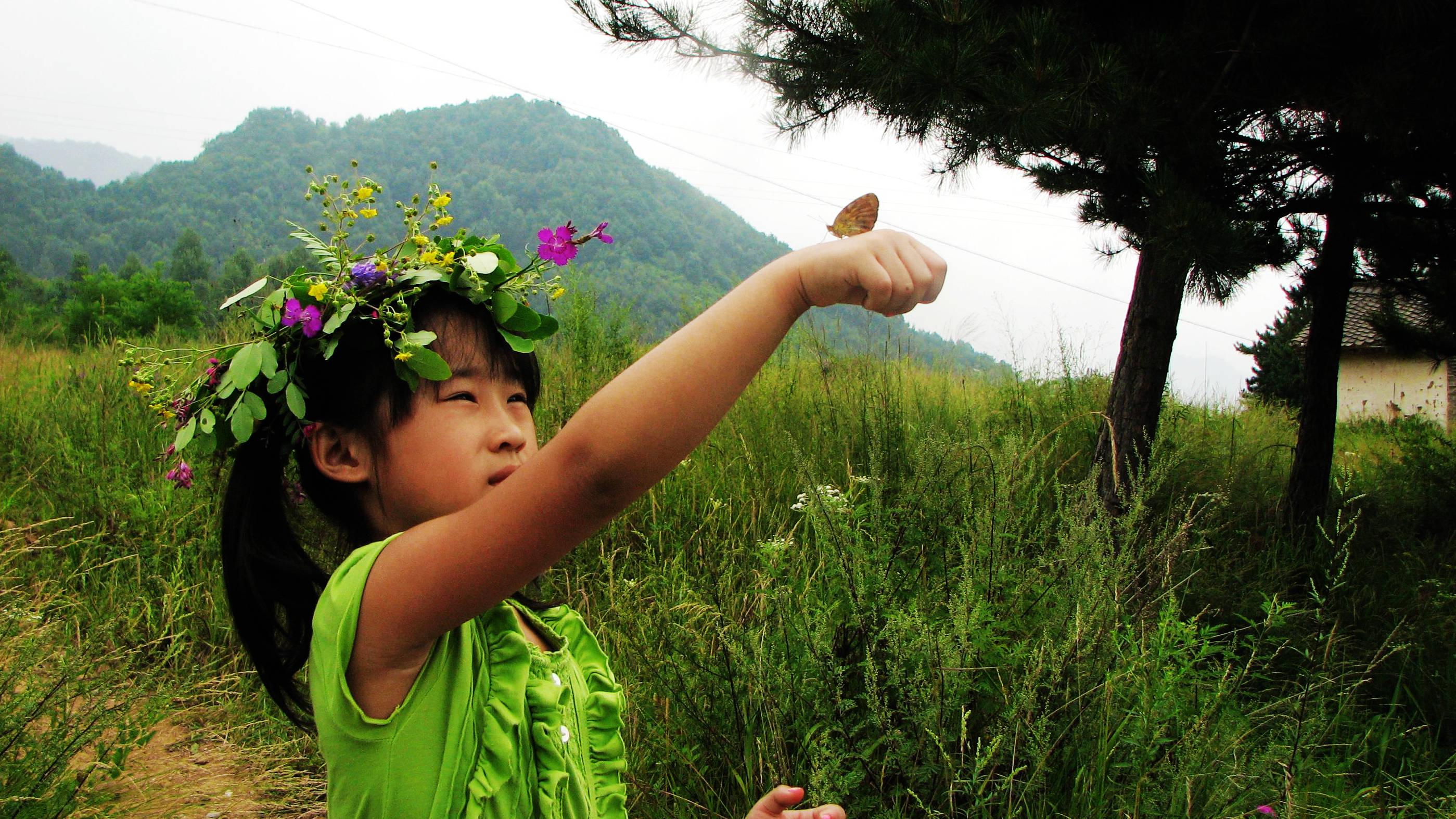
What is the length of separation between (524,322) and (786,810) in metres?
0.81

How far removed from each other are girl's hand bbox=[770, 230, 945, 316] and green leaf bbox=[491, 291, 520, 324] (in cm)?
49

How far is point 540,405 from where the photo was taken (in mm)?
3898

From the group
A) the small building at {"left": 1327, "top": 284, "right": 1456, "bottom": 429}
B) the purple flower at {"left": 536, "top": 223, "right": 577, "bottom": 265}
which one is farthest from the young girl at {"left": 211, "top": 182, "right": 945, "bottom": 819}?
the small building at {"left": 1327, "top": 284, "right": 1456, "bottom": 429}

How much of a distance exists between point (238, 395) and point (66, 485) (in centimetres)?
391

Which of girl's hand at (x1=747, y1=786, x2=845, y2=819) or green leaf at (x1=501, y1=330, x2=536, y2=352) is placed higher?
green leaf at (x1=501, y1=330, x2=536, y2=352)

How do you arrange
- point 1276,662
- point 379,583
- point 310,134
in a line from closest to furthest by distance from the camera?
1. point 379,583
2. point 1276,662
3. point 310,134

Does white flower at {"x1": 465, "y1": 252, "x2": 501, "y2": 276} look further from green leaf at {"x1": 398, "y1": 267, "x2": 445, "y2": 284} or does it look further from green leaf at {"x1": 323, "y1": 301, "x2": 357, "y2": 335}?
green leaf at {"x1": 323, "y1": 301, "x2": 357, "y2": 335}

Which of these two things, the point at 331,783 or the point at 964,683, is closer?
the point at 331,783

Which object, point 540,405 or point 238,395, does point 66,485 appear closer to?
point 540,405

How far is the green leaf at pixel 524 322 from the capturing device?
105cm

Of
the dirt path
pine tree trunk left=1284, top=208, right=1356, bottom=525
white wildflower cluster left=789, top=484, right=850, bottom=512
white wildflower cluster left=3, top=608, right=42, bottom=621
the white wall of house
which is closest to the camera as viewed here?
white wildflower cluster left=789, top=484, right=850, bottom=512

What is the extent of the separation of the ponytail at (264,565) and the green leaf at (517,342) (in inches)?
15.9

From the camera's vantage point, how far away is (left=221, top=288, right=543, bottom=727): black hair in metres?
1.01

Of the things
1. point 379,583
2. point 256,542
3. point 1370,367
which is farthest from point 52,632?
point 1370,367
